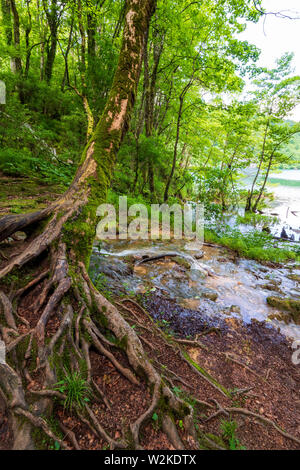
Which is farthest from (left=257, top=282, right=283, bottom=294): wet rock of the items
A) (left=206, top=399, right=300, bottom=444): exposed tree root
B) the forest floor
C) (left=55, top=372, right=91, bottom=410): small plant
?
(left=55, top=372, right=91, bottom=410): small plant

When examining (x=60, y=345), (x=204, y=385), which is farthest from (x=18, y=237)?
(x=204, y=385)

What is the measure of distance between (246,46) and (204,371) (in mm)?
11800

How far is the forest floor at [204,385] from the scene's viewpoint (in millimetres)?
1925

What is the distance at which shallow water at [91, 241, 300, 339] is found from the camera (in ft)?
17.2

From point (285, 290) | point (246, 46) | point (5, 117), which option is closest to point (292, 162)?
point (246, 46)

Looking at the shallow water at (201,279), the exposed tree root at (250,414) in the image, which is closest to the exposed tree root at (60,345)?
the exposed tree root at (250,414)

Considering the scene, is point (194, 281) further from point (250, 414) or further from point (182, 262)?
point (250, 414)

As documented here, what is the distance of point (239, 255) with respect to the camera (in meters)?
9.13

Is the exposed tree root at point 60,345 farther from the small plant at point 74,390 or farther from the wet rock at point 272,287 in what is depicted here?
the wet rock at point 272,287

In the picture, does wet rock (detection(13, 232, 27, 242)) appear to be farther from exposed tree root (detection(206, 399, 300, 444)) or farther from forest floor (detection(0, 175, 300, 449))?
exposed tree root (detection(206, 399, 300, 444))

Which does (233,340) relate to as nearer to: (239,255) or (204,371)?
(204,371)

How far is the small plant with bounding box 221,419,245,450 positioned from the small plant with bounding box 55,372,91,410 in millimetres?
1502

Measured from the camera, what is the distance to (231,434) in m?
2.26

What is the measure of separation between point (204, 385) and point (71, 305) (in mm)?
2084
